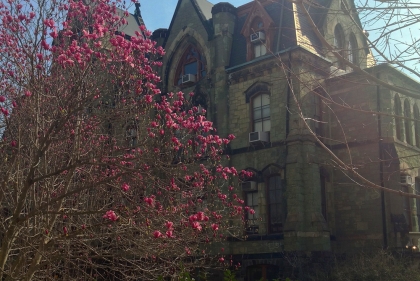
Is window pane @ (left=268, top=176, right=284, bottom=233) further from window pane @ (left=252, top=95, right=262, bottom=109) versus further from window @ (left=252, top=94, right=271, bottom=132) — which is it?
window pane @ (left=252, top=95, right=262, bottom=109)

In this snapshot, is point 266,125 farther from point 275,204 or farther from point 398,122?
point 398,122

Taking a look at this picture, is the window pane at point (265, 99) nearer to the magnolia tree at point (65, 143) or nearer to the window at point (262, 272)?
the window at point (262, 272)

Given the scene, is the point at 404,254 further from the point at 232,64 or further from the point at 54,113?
the point at 54,113

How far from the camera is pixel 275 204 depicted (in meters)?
21.2

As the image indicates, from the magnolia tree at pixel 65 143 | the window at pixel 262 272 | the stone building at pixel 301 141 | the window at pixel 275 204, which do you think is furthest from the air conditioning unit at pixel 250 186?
the magnolia tree at pixel 65 143

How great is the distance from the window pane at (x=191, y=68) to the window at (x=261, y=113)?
13.7ft

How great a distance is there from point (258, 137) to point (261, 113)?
4.57ft

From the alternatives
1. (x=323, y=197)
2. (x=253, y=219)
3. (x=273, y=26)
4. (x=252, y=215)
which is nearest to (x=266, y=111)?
(x=273, y=26)

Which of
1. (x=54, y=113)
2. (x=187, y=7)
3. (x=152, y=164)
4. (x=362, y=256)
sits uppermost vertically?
(x=187, y=7)

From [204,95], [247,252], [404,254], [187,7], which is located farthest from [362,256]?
[187,7]

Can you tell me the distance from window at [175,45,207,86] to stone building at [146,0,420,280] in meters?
0.56

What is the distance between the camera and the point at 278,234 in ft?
67.3

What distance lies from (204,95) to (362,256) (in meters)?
10.3

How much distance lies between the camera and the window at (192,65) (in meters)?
25.3
